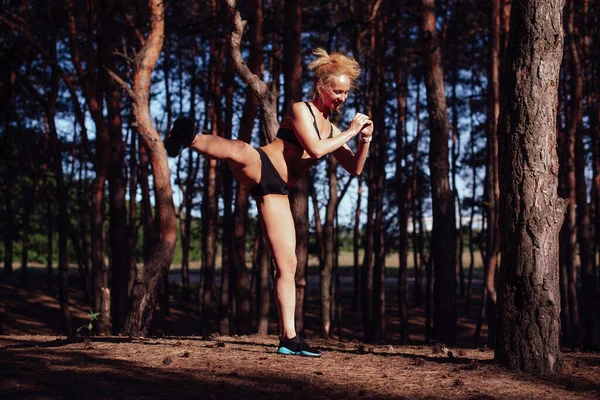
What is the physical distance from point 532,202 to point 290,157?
6.23ft

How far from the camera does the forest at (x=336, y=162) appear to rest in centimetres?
510

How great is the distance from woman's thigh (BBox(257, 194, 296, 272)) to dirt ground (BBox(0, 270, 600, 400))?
808 millimetres

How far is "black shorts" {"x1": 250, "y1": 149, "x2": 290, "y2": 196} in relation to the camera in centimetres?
548

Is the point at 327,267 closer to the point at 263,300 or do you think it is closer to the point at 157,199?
the point at 263,300

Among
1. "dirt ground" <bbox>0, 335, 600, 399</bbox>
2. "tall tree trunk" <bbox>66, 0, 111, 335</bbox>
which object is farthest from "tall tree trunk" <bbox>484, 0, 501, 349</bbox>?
"dirt ground" <bbox>0, 335, 600, 399</bbox>

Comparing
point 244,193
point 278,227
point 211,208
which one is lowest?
point 278,227

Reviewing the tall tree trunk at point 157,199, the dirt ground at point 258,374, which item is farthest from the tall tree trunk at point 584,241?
the dirt ground at point 258,374

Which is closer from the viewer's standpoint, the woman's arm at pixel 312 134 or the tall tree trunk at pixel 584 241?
the woman's arm at pixel 312 134

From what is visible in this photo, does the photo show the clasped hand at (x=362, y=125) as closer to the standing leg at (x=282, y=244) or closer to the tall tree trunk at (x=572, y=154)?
the standing leg at (x=282, y=244)

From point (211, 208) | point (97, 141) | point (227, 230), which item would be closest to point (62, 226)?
point (97, 141)

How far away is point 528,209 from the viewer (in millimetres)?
5027

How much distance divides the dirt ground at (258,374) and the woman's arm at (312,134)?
166 centimetres

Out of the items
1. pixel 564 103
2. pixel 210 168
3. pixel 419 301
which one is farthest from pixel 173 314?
pixel 564 103

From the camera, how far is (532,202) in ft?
16.5
